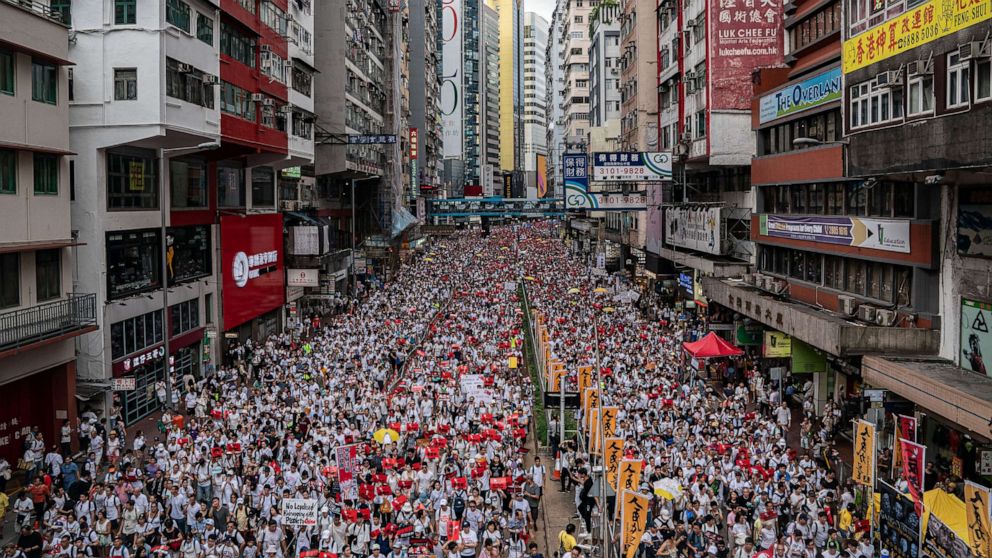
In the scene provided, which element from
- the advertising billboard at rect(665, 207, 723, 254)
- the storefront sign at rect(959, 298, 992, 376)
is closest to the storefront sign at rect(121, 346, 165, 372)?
the advertising billboard at rect(665, 207, 723, 254)

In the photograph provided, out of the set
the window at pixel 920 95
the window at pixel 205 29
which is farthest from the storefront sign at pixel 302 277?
the window at pixel 920 95

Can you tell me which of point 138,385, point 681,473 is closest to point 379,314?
point 138,385

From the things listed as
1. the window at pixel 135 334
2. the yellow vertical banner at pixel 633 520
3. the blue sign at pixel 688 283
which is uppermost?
the blue sign at pixel 688 283

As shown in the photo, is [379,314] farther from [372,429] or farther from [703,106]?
[372,429]

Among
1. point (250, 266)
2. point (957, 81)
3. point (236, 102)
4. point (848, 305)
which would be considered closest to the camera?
point (957, 81)

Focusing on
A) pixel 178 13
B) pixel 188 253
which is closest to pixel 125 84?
pixel 178 13

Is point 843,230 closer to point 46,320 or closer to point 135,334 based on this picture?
point 46,320

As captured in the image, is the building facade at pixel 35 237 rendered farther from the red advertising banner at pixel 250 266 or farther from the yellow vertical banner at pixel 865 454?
the yellow vertical banner at pixel 865 454
